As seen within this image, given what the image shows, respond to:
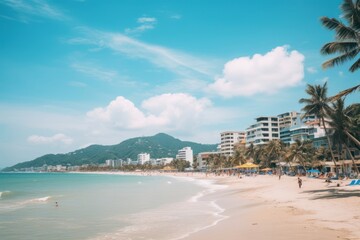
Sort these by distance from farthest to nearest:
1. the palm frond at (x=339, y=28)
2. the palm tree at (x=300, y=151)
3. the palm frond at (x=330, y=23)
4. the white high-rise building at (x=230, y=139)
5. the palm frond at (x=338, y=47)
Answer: the white high-rise building at (x=230, y=139) → the palm tree at (x=300, y=151) → the palm frond at (x=338, y=47) → the palm frond at (x=330, y=23) → the palm frond at (x=339, y=28)

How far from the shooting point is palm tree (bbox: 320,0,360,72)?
814 inches

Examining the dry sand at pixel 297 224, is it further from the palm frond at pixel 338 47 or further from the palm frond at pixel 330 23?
the palm frond at pixel 330 23

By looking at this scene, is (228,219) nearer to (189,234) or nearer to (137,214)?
(189,234)

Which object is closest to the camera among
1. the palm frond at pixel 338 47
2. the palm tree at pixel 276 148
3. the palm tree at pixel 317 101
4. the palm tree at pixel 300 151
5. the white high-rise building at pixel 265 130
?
the palm frond at pixel 338 47

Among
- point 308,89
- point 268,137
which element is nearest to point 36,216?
point 308,89

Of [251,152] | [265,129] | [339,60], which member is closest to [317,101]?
[339,60]

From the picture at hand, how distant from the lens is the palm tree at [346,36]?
67.8 feet

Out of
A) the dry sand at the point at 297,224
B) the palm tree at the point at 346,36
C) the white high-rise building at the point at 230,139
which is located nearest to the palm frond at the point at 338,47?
the palm tree at the point at 346,36

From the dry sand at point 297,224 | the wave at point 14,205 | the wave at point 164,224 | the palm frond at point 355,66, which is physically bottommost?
the wave at point 14,205

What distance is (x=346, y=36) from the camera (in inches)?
850

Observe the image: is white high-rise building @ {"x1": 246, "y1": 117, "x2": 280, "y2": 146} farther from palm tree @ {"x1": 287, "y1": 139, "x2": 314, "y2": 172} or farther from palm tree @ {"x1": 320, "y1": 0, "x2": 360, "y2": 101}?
palm tree @ {"x1": 320, "y1": 0, "x2": 360, "y2": 101}

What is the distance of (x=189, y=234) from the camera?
16703 mm

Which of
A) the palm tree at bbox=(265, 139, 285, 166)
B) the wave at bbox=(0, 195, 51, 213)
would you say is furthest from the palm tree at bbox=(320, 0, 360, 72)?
the palm tree at bbox=(265, 139, 285, 166)

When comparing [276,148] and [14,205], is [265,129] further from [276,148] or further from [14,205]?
[14,205]
